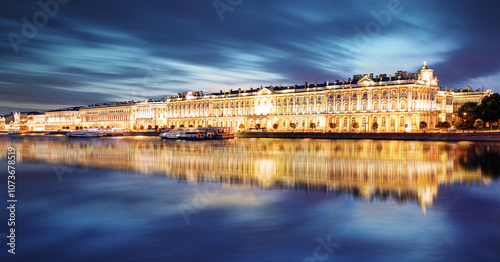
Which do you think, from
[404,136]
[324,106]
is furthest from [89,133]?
[404,136]

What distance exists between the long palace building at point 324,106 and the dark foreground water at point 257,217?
61353 millimetres

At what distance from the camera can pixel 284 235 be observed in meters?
8.99

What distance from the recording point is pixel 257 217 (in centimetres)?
1059

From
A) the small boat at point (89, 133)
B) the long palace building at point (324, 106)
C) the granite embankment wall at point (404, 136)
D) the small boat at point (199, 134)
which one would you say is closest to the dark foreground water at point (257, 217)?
the granite embankment wall at point (404, 136)

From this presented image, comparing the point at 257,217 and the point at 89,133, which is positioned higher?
the point at 89,133

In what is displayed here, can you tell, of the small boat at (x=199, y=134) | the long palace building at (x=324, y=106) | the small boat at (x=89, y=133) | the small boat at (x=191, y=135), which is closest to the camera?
the small boat at (x=191, y=135)

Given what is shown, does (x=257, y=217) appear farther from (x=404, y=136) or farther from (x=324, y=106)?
(x=324, y=106)

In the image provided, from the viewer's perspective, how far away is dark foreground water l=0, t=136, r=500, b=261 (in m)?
8.05

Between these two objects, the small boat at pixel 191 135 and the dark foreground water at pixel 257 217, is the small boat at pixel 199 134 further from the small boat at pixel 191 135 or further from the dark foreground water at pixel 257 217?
the dark foreground water at pixel 257 217

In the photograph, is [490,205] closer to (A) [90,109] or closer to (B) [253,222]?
(B) [253,222]

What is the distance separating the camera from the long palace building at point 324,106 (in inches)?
3056

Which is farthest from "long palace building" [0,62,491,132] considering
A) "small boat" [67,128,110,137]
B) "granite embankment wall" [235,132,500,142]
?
"small boat" [67,128,110,137]

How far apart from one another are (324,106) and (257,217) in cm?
8189

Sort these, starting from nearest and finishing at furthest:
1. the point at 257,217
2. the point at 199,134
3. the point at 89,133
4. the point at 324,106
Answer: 1. the point at 257,217
2. the point at 199,134
3. the point at 324,106
4. the point at 89,133
